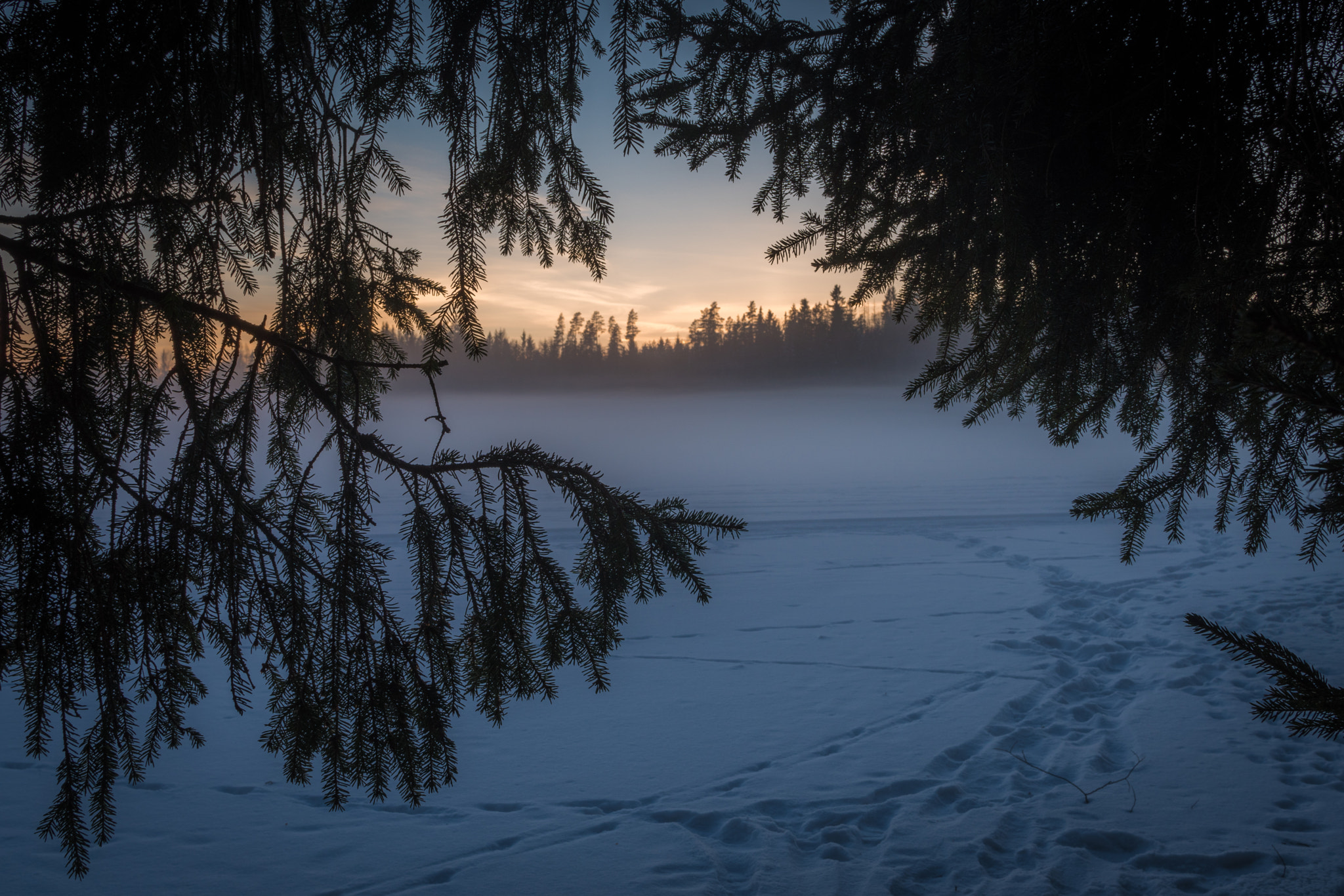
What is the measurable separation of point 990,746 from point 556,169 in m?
3.86

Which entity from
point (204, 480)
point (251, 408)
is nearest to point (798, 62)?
point (251, 408)

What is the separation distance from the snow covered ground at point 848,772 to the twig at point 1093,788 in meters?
0.03

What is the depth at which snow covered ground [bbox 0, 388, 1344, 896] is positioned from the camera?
2.80 m

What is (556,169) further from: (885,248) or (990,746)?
(990,746)

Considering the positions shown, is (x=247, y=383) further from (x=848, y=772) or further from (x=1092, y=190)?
(x=848, y=772)

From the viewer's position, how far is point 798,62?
9.71 ft

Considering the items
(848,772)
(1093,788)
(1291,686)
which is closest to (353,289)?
(1291,686)

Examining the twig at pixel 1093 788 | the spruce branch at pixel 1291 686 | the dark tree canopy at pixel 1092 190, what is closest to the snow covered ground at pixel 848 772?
the twig at pixel 1093 788

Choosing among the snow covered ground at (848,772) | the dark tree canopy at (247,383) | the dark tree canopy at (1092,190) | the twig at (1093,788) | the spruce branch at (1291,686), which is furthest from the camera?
the twig at (1093,788)

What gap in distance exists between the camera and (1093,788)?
3.30 m

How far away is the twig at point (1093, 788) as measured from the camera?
3.21 m

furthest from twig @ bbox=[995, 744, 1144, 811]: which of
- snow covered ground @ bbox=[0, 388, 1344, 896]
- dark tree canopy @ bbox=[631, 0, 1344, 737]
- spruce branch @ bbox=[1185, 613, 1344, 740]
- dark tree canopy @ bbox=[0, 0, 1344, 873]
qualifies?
spruce branch @ bbox=[1185, 613, 1344, 740]

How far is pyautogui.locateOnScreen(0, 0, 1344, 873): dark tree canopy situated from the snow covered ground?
1442mm

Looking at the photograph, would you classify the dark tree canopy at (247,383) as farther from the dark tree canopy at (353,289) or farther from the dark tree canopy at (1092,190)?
the dark tree canopy at (1092,190)
